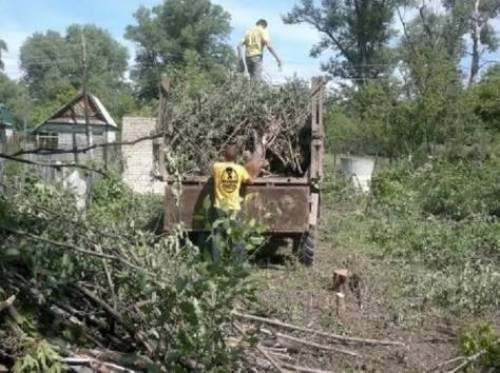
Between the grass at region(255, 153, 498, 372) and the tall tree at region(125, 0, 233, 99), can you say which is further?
the tall tree at region(125, 0, 233, 99)

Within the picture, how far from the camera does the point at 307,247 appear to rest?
10.1 meters

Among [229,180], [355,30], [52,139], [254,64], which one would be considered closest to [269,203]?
[229,180]

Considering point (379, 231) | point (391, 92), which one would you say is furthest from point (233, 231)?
point (391, 92)

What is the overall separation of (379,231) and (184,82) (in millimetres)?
3871

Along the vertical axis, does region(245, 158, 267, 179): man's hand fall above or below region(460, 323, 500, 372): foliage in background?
above

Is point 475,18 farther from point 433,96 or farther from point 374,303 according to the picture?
point 374,303

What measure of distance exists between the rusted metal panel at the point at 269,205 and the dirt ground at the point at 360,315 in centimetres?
60

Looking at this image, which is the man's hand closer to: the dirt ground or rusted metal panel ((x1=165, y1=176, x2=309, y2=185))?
rusted metal panel ((x1=165, y1=176, x2=309, y2=185))

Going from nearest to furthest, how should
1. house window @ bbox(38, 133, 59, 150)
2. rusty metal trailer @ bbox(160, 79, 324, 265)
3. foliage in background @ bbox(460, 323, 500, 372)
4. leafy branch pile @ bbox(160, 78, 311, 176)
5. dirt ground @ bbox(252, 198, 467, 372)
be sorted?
house window @ bbox(38, 133, 59, 150)
foliage in background @ bbox(460, 323, 500, 372)
dirt ground @ bbox(252, 198, 467, 372)
rusty metal trailer @ bbox(160, 79, 324, 265)
leafy branch pile @ bbox(160, 78, 311, 176)

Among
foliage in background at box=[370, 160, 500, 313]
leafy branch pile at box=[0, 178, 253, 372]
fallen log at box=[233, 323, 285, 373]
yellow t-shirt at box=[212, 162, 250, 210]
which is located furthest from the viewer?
yellow t-shirt at box=[212, 162, 250, 210]

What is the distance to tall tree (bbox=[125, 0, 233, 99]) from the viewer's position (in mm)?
63812

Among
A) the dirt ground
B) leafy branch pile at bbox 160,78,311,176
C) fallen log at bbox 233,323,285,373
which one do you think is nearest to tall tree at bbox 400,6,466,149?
leafy branch pile at bbox 160,78,311,176

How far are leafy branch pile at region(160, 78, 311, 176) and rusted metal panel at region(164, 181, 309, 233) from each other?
3.28 ft

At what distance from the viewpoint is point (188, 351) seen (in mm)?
4254
